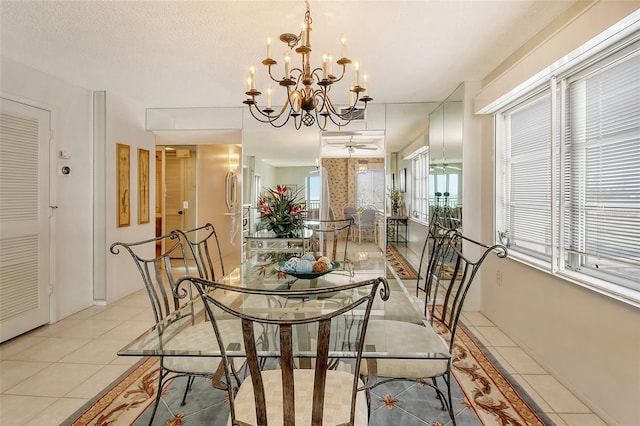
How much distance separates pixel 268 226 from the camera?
3609 mm

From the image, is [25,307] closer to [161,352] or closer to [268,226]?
[268,226]

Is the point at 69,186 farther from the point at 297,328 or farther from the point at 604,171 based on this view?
the point at 604,171

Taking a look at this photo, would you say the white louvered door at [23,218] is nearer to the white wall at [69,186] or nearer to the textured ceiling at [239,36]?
the white wall at [69,186]

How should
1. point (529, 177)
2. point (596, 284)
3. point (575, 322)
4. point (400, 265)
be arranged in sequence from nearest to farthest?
point (596, 284) → point (575, 322) → point (529, 177) → point (400, 265)

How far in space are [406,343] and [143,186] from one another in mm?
4216

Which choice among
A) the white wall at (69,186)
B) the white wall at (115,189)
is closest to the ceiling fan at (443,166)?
the white wall at (115,189)

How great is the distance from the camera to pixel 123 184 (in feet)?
13.6

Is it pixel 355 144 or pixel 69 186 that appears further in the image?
pixel 355 144

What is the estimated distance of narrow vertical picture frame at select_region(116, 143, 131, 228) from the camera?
160 inches

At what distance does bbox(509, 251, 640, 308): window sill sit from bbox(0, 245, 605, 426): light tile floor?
26.7 inches

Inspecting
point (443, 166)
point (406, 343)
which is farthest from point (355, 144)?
point (406, 343)

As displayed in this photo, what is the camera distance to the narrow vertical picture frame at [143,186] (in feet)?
14.7

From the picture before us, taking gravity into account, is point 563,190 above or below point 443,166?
below

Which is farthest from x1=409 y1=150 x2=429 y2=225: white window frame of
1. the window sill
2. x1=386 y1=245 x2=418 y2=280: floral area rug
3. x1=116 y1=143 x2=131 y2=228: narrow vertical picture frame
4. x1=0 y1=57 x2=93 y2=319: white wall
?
x1=0 y1=57 x2=93 y2=319: white wall
